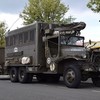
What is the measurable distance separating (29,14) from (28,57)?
17.3 meters

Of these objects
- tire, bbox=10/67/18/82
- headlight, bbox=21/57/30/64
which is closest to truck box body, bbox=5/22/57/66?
headlight, bbox=21/57/30/64

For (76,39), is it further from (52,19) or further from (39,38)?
(52,19)

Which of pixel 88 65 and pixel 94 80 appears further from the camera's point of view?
pixel 94 80

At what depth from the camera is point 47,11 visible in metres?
36.2

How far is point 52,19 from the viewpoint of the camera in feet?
119

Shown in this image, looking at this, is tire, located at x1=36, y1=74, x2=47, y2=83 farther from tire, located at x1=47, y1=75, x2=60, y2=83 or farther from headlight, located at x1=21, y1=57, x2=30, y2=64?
headlight, located at x1=21, y1=57, x2=30, y2=64

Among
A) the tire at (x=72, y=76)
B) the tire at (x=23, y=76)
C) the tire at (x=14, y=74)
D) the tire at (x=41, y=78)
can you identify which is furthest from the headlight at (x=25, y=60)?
the tire at (x=72, y=76)

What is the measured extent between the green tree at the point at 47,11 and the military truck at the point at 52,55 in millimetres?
13819

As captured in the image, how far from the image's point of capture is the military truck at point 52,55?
55.4 feet

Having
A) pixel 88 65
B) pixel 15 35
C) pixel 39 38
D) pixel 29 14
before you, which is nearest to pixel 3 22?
pixel 29 14

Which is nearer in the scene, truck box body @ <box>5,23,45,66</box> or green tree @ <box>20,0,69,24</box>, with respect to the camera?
truck box body @ <box>5,23,45,66</box>

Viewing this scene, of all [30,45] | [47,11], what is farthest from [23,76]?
[47,11]

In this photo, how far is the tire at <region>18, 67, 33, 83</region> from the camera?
67.9ft

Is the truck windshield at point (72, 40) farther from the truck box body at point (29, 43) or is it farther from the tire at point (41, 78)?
the tire at point (41, 78)
